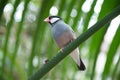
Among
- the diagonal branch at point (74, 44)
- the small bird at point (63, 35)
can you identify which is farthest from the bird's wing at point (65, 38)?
the diagonal branch at point (74, 44)

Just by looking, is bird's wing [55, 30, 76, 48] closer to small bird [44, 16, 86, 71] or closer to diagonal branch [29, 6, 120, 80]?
small bird [44, 16, 86, 71]

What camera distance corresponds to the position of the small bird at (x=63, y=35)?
0.61m

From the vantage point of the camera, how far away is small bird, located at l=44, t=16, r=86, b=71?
610 millimetres

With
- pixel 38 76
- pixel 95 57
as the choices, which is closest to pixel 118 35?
pixel 95 57

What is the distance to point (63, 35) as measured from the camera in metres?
0.67

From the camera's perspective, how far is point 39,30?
634mm

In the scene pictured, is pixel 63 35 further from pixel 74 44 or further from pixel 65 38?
pixel 74 44

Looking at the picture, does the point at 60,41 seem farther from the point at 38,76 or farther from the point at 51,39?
the point at 38,76

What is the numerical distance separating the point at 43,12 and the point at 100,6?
4.2 inches

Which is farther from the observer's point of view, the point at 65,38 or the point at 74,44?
the point at 65,38

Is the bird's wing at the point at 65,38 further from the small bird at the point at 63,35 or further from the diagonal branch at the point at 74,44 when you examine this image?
the diagonal branch at the point at 74,44

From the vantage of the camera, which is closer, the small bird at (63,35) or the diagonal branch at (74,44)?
the diagonal branch at (74,44)

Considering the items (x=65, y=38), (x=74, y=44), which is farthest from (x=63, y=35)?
(x=74, y=44)

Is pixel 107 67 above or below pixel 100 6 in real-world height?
below
